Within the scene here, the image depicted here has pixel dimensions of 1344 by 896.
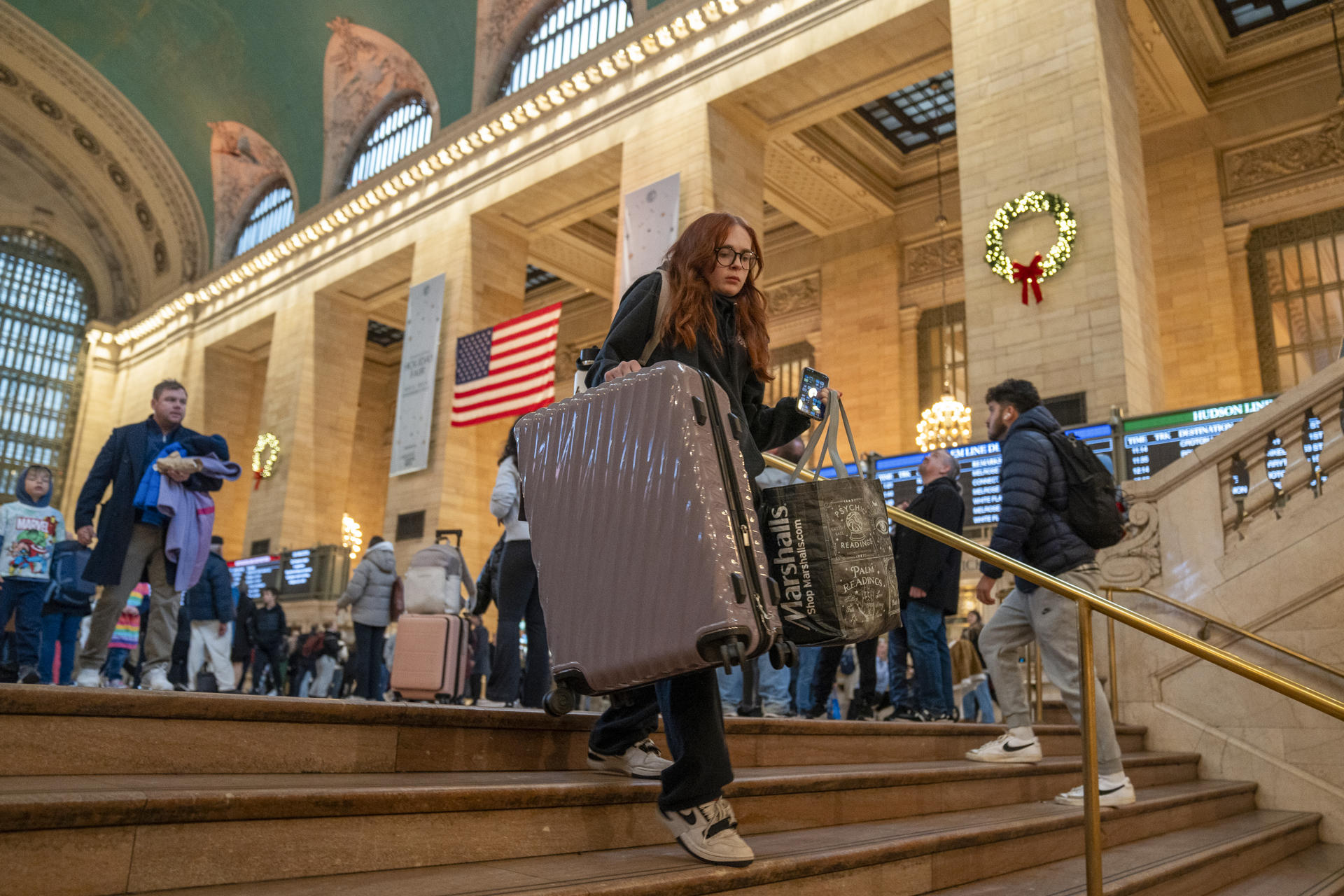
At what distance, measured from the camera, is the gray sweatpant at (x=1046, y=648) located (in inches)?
146

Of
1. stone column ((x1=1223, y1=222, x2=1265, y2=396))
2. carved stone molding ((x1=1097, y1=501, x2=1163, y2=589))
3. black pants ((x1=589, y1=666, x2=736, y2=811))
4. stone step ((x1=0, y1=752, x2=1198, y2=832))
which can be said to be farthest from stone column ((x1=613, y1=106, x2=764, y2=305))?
black pants ((x1=589, y1=666, x2=736, y2=811))

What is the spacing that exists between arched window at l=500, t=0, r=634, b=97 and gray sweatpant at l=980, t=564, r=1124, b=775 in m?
14.4

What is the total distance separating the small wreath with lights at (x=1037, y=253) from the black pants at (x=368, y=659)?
25.6ft

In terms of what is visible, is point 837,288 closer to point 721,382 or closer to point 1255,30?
point 1255,30

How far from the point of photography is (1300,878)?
387 cm

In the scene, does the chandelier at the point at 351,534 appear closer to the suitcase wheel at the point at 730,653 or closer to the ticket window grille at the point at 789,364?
the ticket window grille at the point at 789,364

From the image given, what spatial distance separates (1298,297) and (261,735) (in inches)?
649

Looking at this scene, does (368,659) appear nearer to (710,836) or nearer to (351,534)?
(710,836)

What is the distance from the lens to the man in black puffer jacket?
3.80 meters

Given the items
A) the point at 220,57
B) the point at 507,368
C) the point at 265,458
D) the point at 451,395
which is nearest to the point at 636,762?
the point at 507,368

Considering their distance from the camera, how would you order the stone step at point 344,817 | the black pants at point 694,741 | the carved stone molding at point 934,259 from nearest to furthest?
the stone step at point 344,817 < the black pants at point 694,741 < the carved stone molding at point 934,259

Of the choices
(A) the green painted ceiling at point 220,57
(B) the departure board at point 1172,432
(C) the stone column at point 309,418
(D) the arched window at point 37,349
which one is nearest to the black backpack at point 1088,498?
(B) the departure board at point 1172,432

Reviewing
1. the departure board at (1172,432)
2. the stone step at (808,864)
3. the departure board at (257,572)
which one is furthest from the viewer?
the departure board at (257,572)

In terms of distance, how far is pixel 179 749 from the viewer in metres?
2.17
